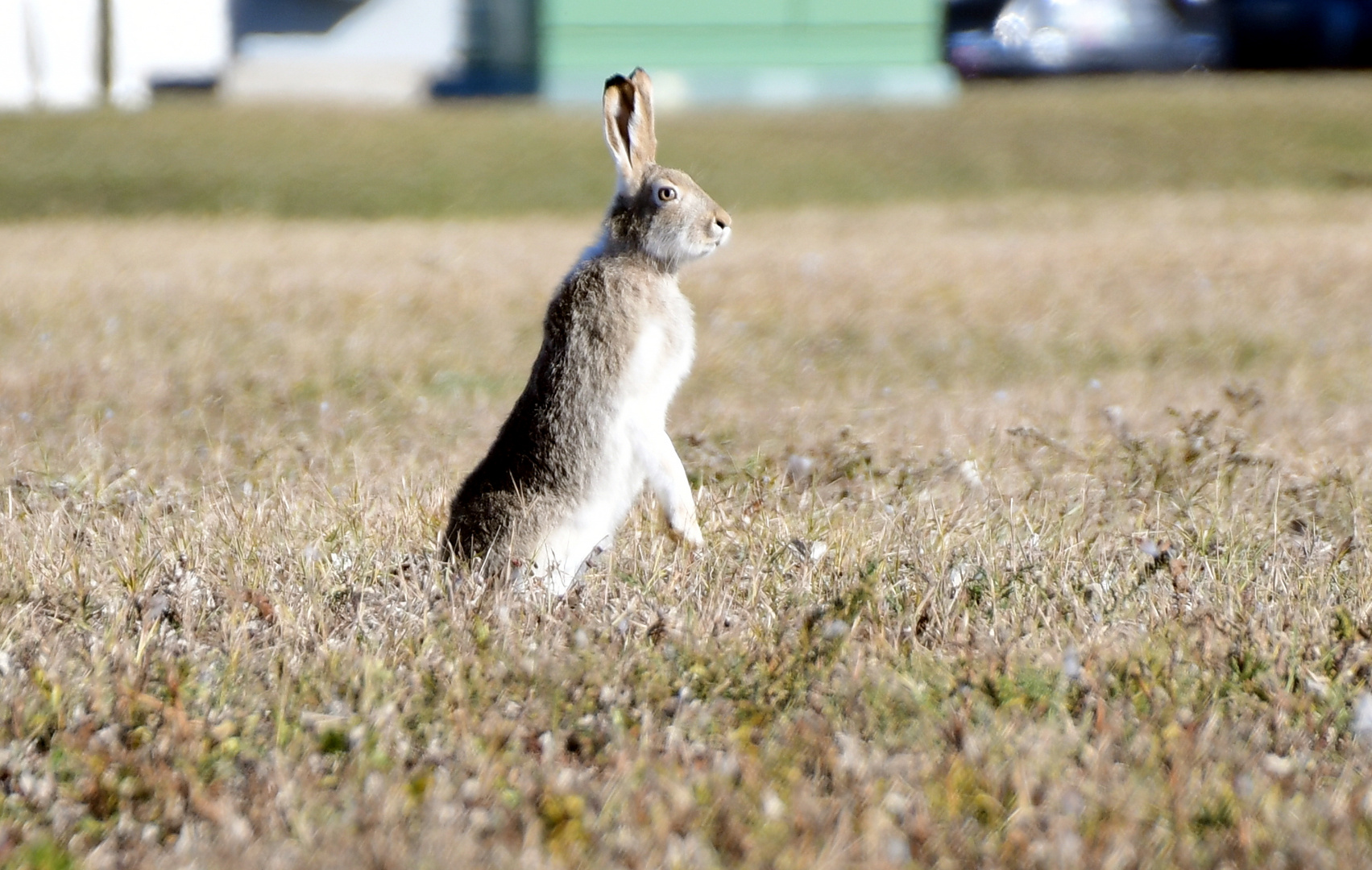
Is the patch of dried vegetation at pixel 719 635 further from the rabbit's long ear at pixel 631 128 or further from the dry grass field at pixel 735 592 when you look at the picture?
the rabbit's long ear at pixel 631 128

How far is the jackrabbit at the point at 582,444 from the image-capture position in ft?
13.6

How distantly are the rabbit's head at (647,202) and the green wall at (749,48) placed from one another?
1981 centimetres

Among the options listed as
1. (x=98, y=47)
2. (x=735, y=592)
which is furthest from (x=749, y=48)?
(x=735, y=592)

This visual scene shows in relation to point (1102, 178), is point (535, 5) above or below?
above

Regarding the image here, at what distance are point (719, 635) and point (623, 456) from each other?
72 cm

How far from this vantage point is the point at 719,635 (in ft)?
12.2

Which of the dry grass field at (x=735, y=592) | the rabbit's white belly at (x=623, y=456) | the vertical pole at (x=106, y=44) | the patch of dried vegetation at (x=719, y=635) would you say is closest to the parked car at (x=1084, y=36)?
the vertical pole at (x=106, y=44)

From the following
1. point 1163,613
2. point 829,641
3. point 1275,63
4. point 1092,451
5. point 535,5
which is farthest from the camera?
point 1275,63

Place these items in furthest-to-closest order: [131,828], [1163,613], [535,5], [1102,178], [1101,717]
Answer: [535,5]
[1102,178]
[1163,613]
[1101,717]
[131,828]

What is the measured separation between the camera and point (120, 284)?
10.7 metres

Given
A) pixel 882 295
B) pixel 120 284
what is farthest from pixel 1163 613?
pixel 120 284

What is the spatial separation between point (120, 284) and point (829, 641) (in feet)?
27.7

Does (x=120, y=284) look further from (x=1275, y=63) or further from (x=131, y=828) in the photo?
(x=1275, y=63)

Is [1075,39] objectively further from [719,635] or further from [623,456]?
[719,635]
